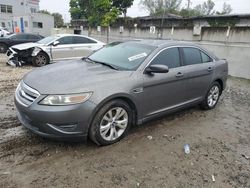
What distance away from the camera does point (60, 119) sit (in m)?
2.97

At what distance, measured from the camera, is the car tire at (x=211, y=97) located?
5227 mm

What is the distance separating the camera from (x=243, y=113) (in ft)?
17.9

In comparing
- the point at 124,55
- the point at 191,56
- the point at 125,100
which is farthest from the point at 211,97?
the point at 125,100

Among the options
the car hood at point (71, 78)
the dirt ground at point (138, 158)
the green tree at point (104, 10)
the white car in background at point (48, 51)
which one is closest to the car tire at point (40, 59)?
the white car in background at point (48, 51)

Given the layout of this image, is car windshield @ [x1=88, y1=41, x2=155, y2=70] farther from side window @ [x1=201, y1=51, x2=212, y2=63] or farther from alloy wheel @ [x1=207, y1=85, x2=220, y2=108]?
alloy wheel @ [x1=207, y1=85, x2=220, y2=108]

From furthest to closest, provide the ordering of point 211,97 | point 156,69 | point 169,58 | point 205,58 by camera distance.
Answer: point 211,97
point 205,58
point 169,58
point 156,69

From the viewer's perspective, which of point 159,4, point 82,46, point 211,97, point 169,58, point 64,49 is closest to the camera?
point 169,58

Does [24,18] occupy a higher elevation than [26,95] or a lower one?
higher

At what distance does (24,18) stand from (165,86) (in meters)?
31.3

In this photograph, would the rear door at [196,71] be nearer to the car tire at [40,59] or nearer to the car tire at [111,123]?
the car tire at [111,123]

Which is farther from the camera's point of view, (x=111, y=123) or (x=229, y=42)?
(x=229, y=42)

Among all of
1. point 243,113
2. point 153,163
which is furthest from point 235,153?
point 243,113

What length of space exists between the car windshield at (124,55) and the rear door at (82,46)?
18.5 feet

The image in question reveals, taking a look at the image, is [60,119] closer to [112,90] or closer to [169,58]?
[112,90]
